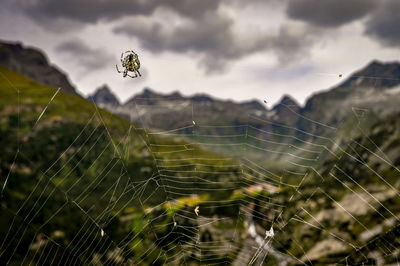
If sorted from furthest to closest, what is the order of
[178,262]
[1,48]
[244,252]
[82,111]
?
[82,111], [178,262], [244,252], [1,48]

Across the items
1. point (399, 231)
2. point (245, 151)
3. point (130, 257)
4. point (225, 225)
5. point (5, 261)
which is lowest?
point (5, 261)

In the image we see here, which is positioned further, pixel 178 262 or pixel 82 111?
pixel 82 111

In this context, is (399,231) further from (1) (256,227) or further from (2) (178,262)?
(2) (178,262)

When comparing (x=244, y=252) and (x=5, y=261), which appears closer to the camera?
(x=5, y=261)

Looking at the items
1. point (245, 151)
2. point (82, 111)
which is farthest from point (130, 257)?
point (82, 111)

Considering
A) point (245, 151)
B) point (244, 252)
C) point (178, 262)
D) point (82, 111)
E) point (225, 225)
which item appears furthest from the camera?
point (82, 111)

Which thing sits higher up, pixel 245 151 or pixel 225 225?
pixel 245 151

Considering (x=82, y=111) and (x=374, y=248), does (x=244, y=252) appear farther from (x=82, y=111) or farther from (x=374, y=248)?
(x=82, y=111)

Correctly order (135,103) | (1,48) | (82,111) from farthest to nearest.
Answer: (82,111), (135,103), (1,48)

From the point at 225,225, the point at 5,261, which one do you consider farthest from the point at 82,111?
the point at 5,261
